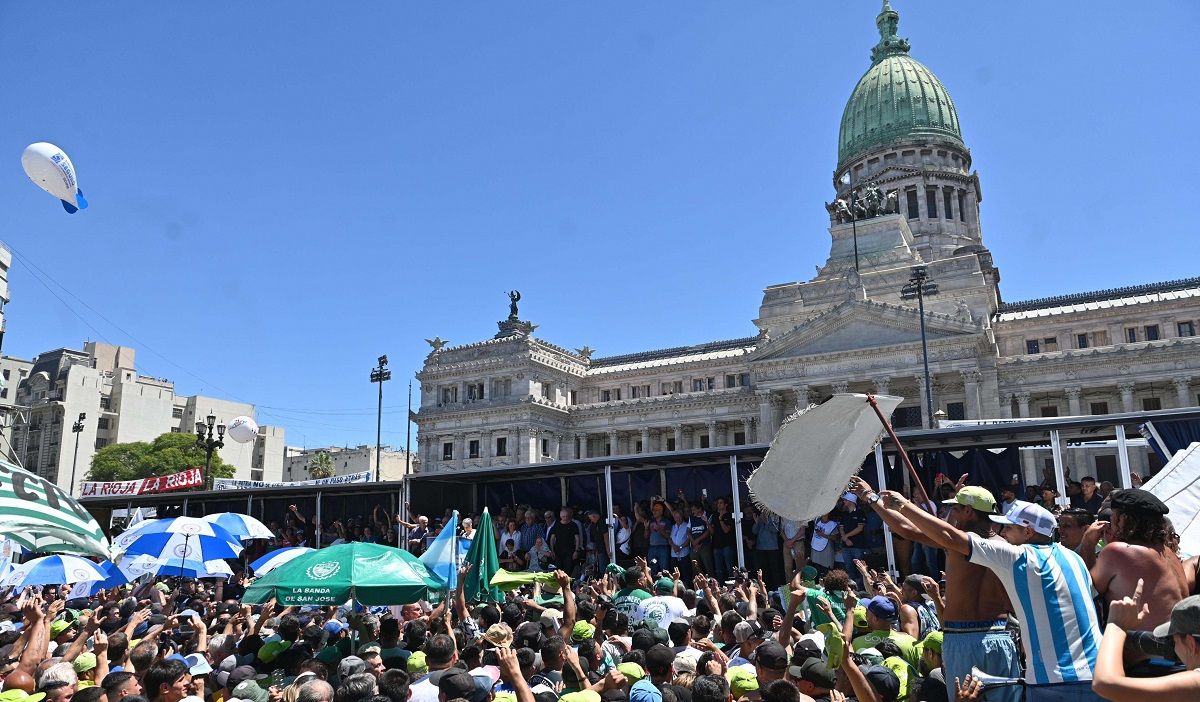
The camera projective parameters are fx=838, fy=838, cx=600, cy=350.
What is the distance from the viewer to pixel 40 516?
8.41 metres

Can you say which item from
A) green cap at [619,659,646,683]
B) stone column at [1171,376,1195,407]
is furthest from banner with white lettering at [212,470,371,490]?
stone column at [1171,376,1195,407]

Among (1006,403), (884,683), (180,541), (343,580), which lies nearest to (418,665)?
(343,580)

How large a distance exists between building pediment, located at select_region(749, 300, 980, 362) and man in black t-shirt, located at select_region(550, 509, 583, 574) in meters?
32.7

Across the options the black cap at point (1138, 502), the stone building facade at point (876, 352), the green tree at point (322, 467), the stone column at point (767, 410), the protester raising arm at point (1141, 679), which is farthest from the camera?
the green tree at point (322, 467)

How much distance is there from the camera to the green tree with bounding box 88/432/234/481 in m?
74.4

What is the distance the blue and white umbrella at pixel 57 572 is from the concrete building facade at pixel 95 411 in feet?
232

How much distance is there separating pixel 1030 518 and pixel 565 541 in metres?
15.9

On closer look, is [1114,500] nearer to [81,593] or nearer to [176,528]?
[176,528]

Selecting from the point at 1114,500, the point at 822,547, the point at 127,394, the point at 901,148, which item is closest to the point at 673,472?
the point at 822,547

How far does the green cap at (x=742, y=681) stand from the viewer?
19.4 feet

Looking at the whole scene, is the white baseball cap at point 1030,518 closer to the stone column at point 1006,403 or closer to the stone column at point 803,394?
the stone column at point 803,394

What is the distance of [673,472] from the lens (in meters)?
21.3

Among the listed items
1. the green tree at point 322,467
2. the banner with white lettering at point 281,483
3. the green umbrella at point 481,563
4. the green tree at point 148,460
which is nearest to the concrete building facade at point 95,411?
the green tree at point 148,460

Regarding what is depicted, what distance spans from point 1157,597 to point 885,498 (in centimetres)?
152
